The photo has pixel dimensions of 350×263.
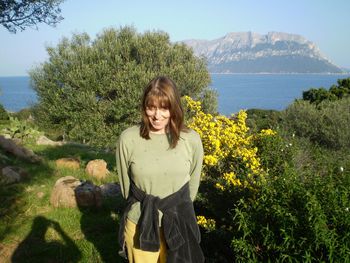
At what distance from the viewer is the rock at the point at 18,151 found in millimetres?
11094

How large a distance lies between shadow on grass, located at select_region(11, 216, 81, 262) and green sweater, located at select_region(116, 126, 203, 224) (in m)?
2.91

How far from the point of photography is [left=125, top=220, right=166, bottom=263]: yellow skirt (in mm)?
3090

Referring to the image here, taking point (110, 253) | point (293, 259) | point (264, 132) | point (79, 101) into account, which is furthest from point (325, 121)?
point (293, 259)

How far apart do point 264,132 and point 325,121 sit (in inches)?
529

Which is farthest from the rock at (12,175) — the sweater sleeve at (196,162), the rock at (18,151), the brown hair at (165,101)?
the brown hair at (165,101)

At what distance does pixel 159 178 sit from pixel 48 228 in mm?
4213

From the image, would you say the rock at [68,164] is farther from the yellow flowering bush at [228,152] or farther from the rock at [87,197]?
the yellow flowering bush at [228,152]

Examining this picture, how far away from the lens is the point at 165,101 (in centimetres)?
290

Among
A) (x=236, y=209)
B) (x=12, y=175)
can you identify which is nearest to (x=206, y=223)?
(x=236, y=209)

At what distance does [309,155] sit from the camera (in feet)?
21.2

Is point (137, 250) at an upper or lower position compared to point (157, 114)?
lower

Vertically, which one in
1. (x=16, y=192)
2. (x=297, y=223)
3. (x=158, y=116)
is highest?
(x=158, y=116)

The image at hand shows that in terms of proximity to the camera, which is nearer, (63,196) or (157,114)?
(157,114)

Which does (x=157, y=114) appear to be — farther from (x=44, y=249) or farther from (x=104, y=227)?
(x=104, y=227)
